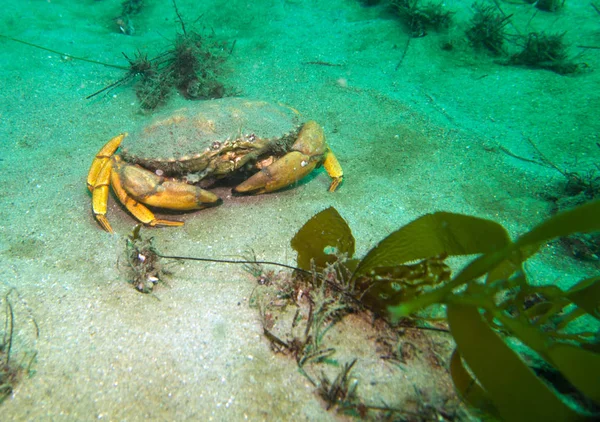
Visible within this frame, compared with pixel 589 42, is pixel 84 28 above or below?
below

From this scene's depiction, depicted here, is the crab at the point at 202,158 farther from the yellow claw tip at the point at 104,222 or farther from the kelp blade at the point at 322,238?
the kelp blade at the point at 322,238

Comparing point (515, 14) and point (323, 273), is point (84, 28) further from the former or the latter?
point (515, 14)

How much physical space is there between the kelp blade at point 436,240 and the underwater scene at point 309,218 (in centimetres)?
2

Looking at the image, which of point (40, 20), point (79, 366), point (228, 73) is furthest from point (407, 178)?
point (40, 20)

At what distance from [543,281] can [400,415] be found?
6.85 feet

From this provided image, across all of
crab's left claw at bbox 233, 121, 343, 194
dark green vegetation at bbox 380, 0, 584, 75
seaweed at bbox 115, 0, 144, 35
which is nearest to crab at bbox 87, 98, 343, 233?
crab's left claw at bbox 233, 121, 343, 194

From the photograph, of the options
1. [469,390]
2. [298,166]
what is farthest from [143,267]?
[469,390]

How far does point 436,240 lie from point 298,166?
2.01 metres

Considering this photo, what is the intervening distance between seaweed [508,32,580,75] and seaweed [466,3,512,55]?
495mm

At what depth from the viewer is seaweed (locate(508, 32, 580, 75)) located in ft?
19.2

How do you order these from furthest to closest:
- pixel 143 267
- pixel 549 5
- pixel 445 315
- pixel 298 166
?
pixel 549 5 < pixel 298 166 < pixel 143 267 < pixel 445 315

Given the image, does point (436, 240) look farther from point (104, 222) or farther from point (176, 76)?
point (176, 76)

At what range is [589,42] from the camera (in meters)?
6.29

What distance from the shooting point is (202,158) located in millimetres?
3516
